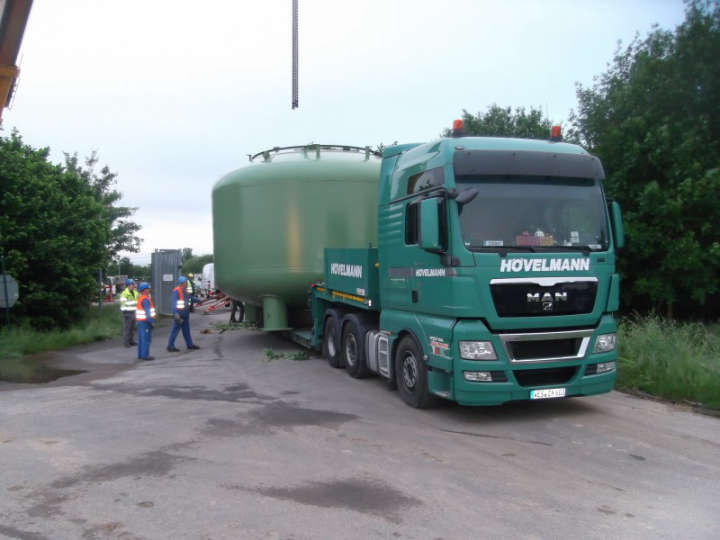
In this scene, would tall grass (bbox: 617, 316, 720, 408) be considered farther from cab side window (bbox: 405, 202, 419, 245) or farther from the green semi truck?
cab side window (bbox: 405, 202, 419, 245)

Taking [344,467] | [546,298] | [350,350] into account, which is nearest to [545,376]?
[546,298]

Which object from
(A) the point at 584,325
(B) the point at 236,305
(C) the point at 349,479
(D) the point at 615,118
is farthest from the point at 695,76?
(C) the point at 349,479

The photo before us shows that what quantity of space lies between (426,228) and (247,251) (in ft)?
20.6

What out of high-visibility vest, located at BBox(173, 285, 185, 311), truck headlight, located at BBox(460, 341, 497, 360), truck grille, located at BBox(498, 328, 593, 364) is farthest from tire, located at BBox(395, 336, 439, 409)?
high-visibility vest, located at BBox(173, 285, 185, 311)

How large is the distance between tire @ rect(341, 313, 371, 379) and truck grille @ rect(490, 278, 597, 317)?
326 cm

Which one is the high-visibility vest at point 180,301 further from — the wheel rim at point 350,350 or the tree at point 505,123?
the tree at point 505,123

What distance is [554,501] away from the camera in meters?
4.54

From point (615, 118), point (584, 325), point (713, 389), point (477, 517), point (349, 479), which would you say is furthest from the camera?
point (615, 118)

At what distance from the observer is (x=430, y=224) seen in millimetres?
6453

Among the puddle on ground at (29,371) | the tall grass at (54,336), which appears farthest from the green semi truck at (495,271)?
the tall grass at (54,336)

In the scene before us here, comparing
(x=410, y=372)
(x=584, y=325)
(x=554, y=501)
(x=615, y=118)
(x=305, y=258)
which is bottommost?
(x=554, y=501)

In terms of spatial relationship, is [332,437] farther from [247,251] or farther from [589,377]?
[247,251]

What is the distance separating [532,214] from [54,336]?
1282 cm

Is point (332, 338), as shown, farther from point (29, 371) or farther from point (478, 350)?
point (29, 371)
